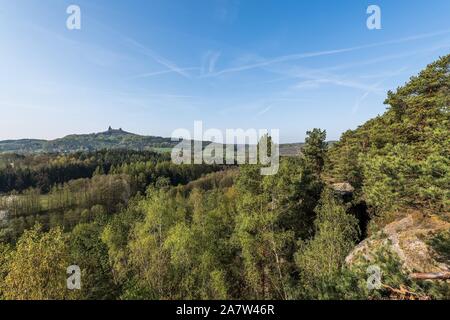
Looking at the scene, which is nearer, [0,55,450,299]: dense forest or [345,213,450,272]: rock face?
[345,213,450,272]: rock face

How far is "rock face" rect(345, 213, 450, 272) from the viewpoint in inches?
460

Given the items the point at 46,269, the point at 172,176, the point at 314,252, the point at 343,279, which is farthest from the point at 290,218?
the point at 172,176

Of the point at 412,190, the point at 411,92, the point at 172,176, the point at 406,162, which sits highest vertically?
the point at 411,92

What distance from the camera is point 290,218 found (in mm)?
24016

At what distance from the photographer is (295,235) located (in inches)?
994

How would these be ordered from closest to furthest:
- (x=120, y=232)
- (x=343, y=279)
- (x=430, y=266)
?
(x=343, y=279) → (x=430, y=266) → (x=120, y=232)

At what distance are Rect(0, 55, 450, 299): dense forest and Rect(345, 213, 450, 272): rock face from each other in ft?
0.70

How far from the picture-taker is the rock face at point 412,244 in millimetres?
11695

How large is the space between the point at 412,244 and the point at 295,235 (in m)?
12.4

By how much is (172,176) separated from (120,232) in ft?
340

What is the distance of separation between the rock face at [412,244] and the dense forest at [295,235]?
8.5 inches

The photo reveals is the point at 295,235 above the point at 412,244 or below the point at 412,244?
below
